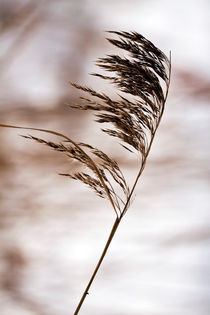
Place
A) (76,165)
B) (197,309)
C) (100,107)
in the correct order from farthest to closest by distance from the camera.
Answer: (76,165) < (197,309) < (100,107)

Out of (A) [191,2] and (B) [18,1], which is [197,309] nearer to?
(A) [191,2]

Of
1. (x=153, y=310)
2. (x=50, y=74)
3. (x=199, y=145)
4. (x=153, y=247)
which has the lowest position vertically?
(x=153, y=310)

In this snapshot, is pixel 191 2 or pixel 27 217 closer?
pixel 191 2

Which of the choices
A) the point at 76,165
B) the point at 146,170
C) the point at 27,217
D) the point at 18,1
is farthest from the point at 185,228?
the point at 18,1

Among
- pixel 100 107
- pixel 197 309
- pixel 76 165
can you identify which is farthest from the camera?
pixel 76 165

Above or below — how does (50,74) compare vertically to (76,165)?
above

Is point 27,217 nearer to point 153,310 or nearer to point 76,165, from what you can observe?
point 76,165

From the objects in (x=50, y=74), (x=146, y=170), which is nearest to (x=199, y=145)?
(x=146, y=170)
